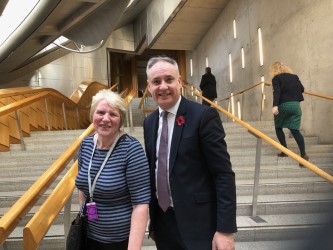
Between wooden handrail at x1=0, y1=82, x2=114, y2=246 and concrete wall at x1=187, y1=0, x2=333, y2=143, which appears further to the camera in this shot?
concrete wall at x1=187, y1=0, x2=333, y2=143

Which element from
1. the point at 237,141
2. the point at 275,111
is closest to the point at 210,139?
the point at 275,111

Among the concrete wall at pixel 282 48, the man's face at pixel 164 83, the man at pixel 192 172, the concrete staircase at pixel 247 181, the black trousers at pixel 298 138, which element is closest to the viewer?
the man at pixel 192 172

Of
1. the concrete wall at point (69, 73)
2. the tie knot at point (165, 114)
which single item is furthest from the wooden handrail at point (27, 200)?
the concrete wall at point (69, 73)

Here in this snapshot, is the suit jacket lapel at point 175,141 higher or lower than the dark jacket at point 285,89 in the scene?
lower

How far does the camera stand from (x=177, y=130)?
151 cm

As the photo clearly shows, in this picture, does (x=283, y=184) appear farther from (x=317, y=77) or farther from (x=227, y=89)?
(x=227, y=89)

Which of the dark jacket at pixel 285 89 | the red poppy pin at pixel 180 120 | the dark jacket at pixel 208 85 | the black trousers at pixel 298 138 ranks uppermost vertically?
the dark jacket at pixel 208 85

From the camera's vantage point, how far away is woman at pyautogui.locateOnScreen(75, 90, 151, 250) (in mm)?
1478

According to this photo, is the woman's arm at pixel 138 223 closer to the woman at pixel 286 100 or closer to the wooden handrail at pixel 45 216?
the wooden handrail at pixel 45 216

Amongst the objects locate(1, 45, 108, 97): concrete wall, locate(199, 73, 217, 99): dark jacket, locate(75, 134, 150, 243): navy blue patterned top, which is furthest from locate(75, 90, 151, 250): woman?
locate(1, 45, 108, 97): concrete wall

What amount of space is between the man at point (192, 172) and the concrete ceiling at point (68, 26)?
6.56 m

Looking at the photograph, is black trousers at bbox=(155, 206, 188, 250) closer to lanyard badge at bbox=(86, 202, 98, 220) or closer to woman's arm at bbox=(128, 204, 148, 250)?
woman's arm at bbox=(128, 204, 148, 250)

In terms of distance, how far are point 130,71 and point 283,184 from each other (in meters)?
22.3

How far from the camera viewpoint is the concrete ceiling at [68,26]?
8609 mm
